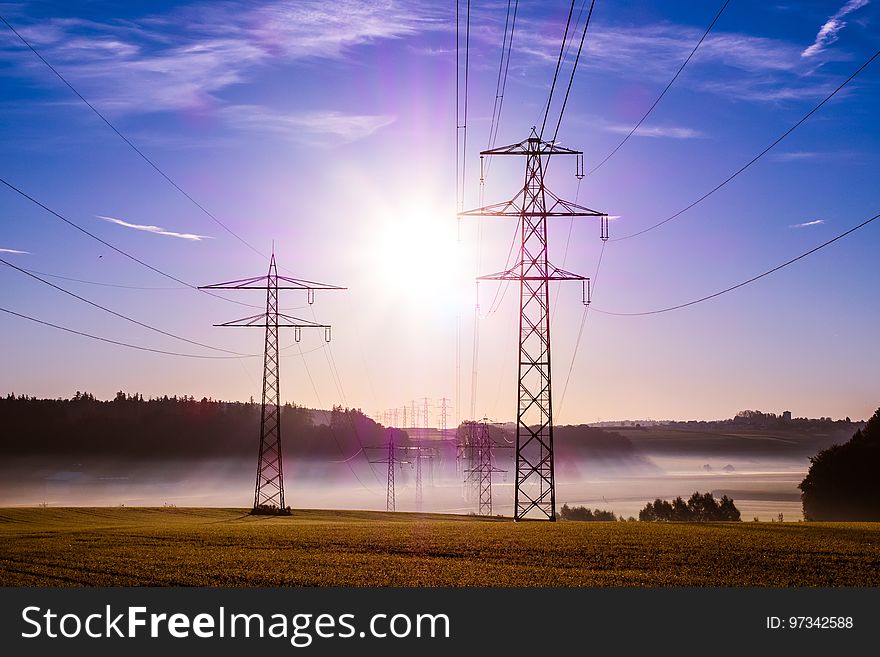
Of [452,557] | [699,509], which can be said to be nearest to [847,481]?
[699,509]

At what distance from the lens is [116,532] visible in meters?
42.2

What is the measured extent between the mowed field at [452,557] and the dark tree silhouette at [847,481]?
162 feet

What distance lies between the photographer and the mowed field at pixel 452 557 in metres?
24.0

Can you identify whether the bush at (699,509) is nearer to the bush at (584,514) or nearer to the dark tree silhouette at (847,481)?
the bush at (584,514)

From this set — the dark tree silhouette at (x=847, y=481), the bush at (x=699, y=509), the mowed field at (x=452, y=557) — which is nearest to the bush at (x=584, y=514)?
the bush at (x=699, y=509)

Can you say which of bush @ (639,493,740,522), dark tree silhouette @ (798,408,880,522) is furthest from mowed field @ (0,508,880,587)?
bush @ (639,493,740,522)

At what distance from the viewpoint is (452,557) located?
29.9 metres

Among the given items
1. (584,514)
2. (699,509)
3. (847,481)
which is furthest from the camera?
(584,514)

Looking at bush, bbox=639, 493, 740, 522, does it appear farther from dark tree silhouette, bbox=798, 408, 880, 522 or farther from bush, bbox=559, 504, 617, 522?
dark tree silhouette, bbox=798, 408, 880, 522

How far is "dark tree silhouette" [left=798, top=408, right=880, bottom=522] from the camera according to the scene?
87.1 m

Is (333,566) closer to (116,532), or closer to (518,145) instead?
(116,532)

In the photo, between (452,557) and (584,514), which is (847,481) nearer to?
(584,514)

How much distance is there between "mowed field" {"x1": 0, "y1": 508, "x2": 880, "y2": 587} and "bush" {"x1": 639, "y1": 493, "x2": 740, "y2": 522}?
76572 millimetres

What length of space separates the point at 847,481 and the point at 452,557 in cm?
7509
